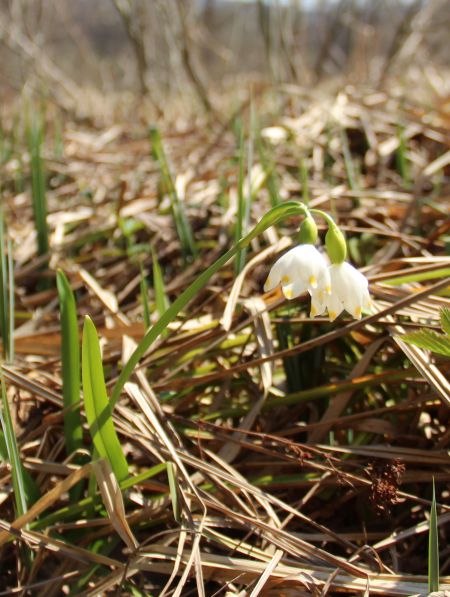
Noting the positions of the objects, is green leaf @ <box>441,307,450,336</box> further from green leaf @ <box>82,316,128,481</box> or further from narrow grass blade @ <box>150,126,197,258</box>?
narrow grass blade @ <box>150,126,197,258</box>

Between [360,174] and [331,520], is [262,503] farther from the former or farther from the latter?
[360,174]

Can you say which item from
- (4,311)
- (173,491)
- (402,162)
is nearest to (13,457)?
(173,491)

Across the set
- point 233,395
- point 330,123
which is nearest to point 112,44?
point 330,123

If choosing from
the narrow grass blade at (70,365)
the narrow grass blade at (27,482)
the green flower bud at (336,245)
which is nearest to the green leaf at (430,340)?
the green flower bud at (336,245)

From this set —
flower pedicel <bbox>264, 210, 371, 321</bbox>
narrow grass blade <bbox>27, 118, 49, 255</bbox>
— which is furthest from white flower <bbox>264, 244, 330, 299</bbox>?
narrow grass blade <bbox>27, 118, 49, 255</bbox>

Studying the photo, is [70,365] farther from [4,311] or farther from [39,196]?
[39,196]

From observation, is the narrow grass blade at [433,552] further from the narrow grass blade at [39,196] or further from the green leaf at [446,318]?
the narrow grass blade at [39,196]
